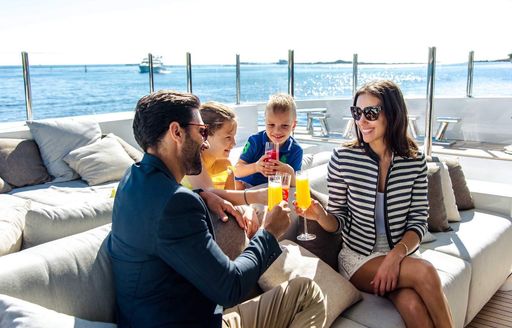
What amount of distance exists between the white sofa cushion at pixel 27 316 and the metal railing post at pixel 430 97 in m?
3.56

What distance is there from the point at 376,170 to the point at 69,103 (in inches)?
1093

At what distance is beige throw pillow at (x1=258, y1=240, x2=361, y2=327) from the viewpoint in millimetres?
1942

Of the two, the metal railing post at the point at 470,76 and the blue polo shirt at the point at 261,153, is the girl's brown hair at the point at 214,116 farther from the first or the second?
the metal railing post at the point at 470,76

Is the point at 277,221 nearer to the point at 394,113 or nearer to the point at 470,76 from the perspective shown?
the point at 394,113

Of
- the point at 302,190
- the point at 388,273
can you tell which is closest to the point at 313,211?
the point at 302,190

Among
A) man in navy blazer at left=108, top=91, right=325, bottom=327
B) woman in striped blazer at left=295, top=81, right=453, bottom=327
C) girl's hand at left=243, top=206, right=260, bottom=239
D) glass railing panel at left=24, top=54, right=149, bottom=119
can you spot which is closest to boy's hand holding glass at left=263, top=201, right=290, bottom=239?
man in navy blazer at left=108, top=91, right=325, bottom=327

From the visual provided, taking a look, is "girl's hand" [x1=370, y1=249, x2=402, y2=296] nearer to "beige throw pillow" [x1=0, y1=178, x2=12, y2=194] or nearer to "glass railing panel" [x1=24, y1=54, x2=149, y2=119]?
"beige throw pillow" [x1=0, y1=178, x2=12, y2=194]

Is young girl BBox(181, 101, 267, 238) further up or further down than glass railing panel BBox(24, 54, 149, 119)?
further up

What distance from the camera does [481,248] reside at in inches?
108

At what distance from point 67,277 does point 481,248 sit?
228 centimetres

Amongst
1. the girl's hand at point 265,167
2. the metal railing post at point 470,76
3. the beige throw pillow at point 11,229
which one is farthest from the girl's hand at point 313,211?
the metal railing post at point 470,76

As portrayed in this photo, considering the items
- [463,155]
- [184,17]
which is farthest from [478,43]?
[184,17]

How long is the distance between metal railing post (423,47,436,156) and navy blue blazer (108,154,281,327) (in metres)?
3.20

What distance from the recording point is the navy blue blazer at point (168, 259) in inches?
47.4
